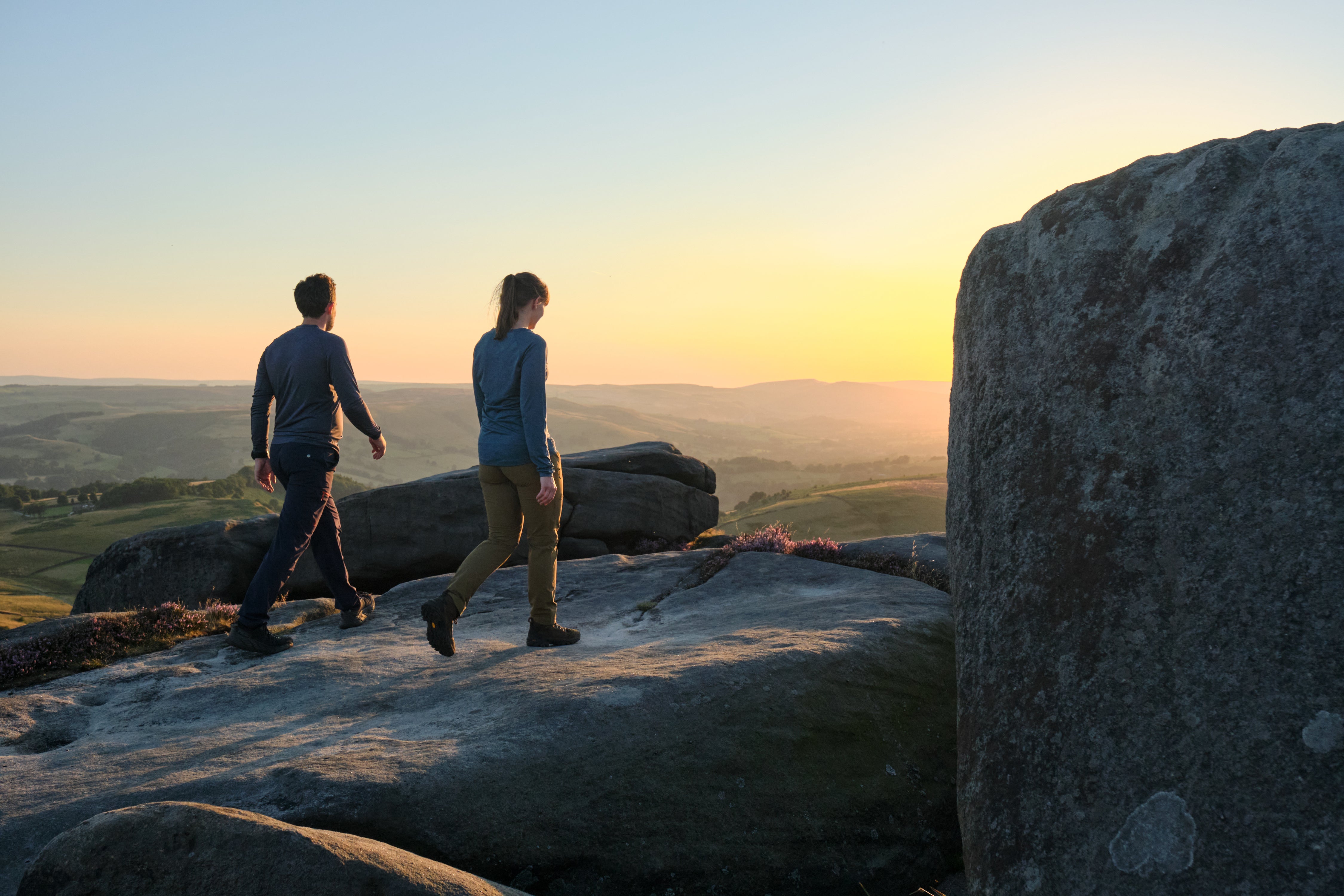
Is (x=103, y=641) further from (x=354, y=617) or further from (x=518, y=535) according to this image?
(x=518, y=535)

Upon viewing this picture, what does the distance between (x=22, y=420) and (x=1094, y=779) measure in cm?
25628

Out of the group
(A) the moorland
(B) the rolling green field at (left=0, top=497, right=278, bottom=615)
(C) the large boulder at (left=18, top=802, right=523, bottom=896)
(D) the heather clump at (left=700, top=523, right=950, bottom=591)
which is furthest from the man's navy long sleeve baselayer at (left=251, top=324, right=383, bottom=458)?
(B) the rolling green field at (left=0, top=497, right=278, bottom=615)

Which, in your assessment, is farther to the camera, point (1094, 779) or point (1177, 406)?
point (1177, 406)

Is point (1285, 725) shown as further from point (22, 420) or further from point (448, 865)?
point (22, 420)

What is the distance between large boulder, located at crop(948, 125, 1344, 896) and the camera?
3.48 metres

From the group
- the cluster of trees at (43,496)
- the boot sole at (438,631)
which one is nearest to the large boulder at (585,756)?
the boot sole at (438,631)

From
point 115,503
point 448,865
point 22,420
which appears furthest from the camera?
point 22,420

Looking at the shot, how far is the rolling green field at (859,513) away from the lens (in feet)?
125

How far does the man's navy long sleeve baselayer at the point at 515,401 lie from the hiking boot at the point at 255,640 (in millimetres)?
3786

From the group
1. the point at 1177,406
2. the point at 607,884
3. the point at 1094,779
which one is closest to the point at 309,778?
the point at 607,884

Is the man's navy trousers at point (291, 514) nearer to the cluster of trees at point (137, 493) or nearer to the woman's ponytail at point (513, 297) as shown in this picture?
the woman's ponytail at point (513, 297)

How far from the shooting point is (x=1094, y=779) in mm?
3836

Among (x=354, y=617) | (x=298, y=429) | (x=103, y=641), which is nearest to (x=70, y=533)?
(x=103, y=641)

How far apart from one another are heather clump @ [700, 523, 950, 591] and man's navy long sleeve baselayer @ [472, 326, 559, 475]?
392 centimetres
